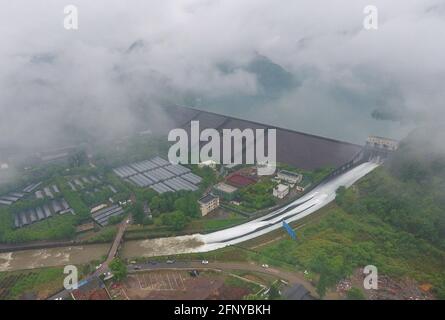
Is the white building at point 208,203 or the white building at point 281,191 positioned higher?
the white building at point 281,191

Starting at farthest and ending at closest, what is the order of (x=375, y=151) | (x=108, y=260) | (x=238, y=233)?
(x=375, y=151), (x=238, y=233), (x=108, y=260)

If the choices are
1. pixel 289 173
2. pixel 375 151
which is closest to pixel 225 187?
pixel 289 173

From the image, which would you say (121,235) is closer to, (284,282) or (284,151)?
(284,282)

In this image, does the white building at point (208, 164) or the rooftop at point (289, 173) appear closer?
the rooftop at point (289, 173)

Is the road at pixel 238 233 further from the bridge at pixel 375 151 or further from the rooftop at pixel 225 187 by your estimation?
the bridge at pixel 375 151

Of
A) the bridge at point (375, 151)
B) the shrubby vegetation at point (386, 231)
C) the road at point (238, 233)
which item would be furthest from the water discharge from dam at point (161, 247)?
the bridge at point (375, 151)

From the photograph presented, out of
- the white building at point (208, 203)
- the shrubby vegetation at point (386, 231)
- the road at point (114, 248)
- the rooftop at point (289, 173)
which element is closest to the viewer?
the shrubby vegetation at point (386, 231)

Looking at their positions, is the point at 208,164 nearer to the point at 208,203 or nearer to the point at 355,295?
the point at 208,203

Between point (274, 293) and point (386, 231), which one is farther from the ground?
point (386, 231)

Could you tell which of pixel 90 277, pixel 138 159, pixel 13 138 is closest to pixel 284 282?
pixel 90 277

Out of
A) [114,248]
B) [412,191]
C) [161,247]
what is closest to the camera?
[114,248]
